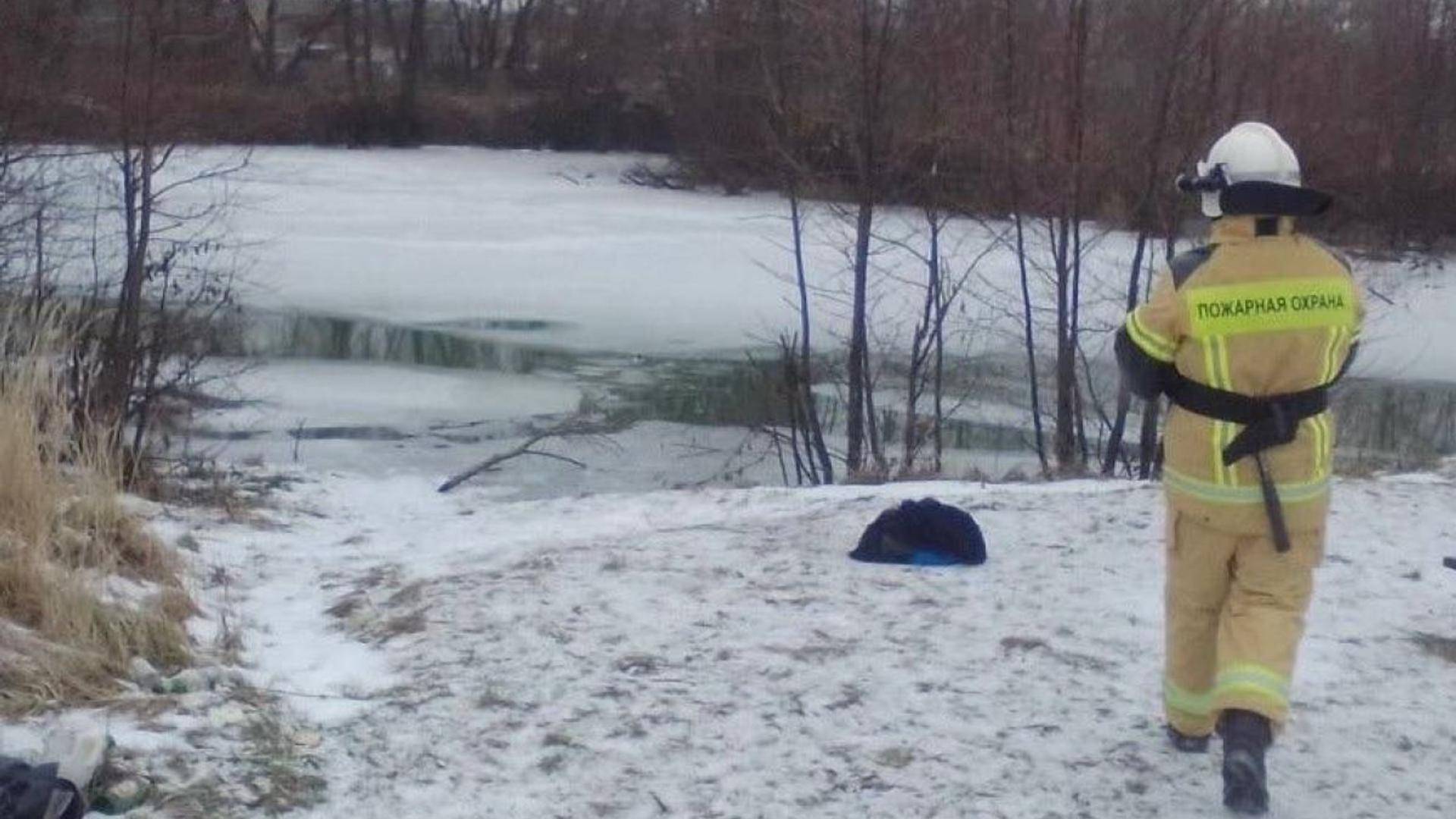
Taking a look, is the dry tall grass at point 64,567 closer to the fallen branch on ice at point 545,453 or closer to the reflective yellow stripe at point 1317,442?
the reflective yellow stripe at point 1317,442

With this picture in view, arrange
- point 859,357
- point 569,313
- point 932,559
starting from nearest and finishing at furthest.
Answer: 1. point 932,559
2. point 859,357
3. point 569,313

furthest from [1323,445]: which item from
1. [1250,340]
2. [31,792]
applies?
[31,792]

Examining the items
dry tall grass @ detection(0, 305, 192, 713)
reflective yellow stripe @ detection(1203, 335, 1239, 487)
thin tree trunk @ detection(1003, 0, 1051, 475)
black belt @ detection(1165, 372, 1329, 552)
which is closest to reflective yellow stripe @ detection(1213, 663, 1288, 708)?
black belt @ detection(1165, 372, 1329, 552)

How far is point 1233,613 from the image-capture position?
15.9 ft

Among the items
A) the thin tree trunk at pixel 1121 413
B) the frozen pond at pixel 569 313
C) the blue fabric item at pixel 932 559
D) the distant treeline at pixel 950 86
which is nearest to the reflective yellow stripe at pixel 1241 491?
the blue fabric item at pixel 932 559

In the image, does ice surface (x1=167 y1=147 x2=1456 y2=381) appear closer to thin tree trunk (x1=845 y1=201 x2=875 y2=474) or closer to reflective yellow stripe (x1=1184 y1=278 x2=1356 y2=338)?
thin tree trunk (x1=845 y1=201 x2=875 y2=474)

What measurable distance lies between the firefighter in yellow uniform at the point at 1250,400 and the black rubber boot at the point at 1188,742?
0.36 meters

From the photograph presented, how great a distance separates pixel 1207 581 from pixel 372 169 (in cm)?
3095

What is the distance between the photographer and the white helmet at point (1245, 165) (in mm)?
4773

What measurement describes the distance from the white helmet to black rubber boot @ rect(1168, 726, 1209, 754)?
1.37 metres

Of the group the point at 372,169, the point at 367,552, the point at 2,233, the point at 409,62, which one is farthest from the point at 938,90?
the point at 409,62

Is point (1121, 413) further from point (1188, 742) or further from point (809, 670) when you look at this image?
point (1188, 742)

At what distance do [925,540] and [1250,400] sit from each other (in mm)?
2625

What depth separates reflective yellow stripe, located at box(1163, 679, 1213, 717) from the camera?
16.6ft
